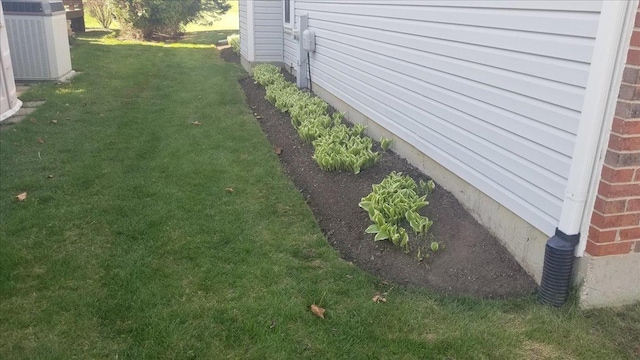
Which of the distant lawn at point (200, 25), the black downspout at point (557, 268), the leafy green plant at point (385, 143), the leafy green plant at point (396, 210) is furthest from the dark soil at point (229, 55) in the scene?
the black downspout at point (557, 268)

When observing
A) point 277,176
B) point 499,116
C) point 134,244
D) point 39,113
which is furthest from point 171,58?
point 499,116

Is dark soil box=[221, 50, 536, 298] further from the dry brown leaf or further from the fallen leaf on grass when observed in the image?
the dry brown leaf

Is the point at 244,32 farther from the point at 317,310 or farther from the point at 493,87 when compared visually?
the point at 317,310

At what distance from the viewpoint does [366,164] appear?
4852mm

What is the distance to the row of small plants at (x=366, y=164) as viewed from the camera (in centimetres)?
359

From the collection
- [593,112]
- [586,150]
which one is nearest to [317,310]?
[586,150]

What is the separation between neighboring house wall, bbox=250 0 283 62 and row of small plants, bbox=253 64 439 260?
349 cm

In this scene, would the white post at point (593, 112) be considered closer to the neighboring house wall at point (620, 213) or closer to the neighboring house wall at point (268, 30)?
the neighboring house wall at point (620, 213)

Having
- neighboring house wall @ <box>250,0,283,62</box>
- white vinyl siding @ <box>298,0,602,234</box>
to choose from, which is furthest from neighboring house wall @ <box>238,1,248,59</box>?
white vinyl siding @ <box>298,0,602,234</box>

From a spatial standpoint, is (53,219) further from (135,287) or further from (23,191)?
(135,287)

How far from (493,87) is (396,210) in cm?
102

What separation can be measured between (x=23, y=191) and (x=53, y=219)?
772mm

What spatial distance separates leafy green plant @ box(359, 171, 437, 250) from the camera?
11.7 ft

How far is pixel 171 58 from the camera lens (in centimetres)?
1345
